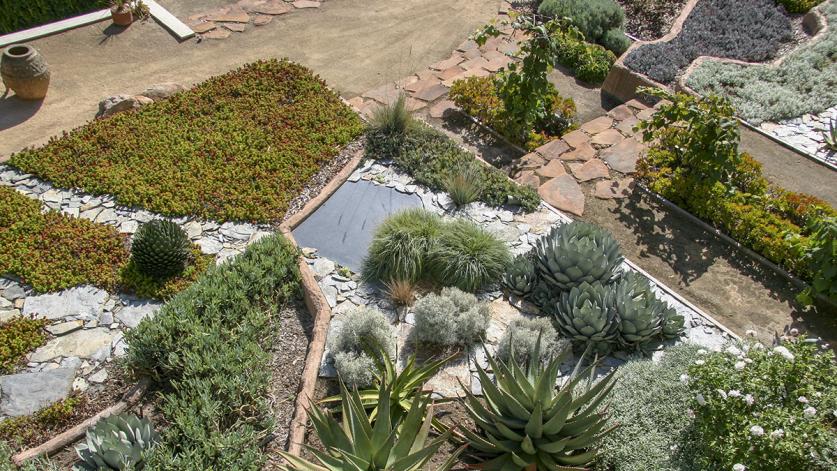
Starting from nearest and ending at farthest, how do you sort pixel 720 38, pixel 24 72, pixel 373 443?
pixel 373 443
pixel 24 72
pixel 720 38

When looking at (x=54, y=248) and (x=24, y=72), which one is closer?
(x=54, y=248)

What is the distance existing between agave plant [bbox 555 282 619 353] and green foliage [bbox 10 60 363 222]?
4104 mm

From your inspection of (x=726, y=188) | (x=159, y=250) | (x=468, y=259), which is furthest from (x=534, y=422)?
(x=726, y=188)

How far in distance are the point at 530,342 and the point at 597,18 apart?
28.0 feet

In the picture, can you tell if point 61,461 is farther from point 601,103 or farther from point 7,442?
point 601,103

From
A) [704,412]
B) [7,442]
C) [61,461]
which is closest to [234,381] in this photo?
[61,461]

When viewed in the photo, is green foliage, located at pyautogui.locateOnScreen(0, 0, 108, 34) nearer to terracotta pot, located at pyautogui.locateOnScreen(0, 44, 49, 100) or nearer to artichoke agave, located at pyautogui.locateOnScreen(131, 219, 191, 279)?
terracotta pot, located at pyautogui.locateOnScreen(0, 44, 49, 100)

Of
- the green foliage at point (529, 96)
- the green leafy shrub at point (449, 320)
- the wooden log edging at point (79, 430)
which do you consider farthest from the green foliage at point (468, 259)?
the wooden log edging at point (79, 430)

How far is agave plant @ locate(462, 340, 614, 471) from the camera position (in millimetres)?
5441

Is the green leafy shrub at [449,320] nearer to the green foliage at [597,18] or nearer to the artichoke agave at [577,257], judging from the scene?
the artichoke agave at [577,257]

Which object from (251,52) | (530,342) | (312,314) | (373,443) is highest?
(251,52)

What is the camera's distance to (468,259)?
778 centimetres

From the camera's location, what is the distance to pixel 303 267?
Answer: 7918mm

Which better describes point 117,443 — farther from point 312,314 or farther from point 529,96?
point 529,96
